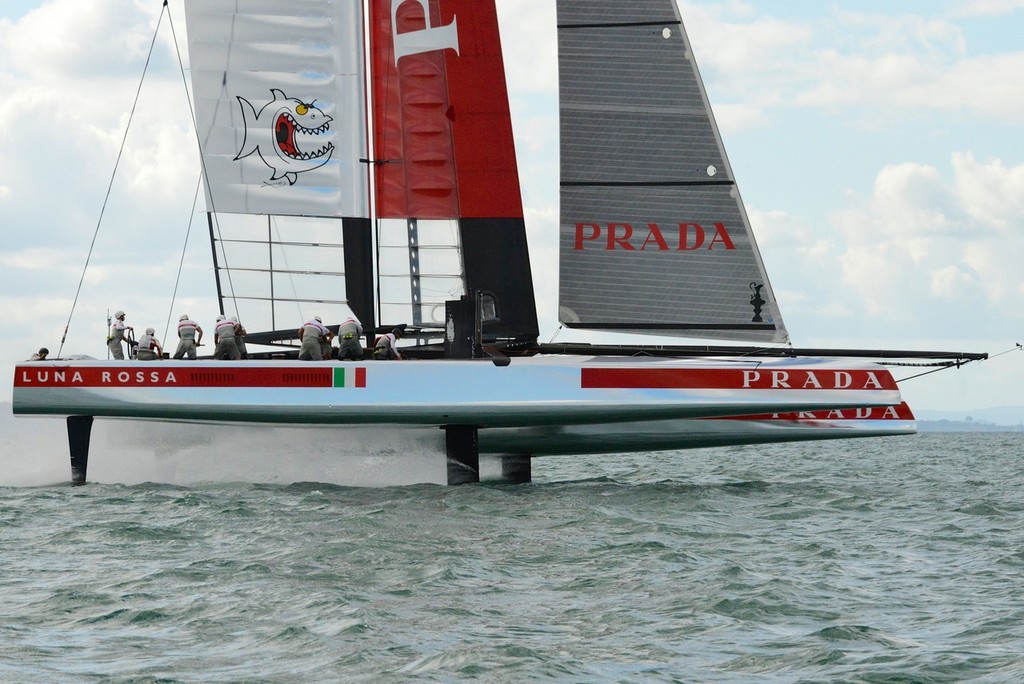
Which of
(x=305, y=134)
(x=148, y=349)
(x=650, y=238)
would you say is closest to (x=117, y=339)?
(x=148, y=349)

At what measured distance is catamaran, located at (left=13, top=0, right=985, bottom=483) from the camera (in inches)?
570

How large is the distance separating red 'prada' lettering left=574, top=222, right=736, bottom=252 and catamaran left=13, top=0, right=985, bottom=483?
0.02m

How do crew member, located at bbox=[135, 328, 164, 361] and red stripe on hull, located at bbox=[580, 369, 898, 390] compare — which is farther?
crew member, located at bbox=[135, 328, 164, 361]

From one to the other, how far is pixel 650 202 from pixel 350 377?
12.6ft

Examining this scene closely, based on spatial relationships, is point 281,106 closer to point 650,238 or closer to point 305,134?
point 305,134

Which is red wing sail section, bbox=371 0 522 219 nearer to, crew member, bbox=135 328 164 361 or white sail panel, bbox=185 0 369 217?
white sail panel, bbox=185 0 369 217

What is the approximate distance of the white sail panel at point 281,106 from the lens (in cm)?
1606

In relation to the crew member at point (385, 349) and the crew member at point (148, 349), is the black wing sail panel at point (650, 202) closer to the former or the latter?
the crew member at point (385, 349)

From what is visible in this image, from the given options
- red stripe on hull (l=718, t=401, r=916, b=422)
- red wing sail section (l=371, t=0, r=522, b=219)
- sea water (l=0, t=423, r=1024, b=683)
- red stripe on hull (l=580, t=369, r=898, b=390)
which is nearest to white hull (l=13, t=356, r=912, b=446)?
red stripe on hull (l=580, t=369, r=898, b=390)

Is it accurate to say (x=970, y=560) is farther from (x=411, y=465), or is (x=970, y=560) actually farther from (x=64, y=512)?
(x=64, y=512)

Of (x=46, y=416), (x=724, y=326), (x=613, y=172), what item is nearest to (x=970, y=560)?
(x=724, y=326)

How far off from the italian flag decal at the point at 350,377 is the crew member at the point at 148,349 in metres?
2.67

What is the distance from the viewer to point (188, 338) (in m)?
16.0

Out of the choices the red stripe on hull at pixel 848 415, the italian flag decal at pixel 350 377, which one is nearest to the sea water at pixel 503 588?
the italian flag decal at pixel 350 377
